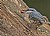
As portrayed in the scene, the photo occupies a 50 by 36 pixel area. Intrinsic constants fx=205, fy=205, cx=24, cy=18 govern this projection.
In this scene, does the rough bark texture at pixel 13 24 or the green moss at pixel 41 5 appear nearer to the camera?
the rough bark texture at pixel 13 24

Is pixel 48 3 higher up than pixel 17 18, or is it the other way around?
pixel 17 18

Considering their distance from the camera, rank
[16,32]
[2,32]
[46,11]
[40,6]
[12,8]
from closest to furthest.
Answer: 1. [2,32]
2. [16,32]
3. [12,8]
4. [46,11]
5. [40,6]

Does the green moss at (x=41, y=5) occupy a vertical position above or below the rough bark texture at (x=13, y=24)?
below

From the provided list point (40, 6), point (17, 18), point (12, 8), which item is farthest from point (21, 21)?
point (40, 6)

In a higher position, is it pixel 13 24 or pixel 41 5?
pixel 13 24

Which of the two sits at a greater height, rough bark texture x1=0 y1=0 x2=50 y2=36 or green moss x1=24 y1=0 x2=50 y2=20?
rough bark texture x1=0 y1=0 x2=50 y2=36

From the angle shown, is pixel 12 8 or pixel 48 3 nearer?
pixel 12 8

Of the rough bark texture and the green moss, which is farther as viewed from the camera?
the green moss

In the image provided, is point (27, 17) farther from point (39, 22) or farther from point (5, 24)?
point (5, 24)

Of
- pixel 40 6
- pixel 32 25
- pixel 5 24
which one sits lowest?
pixel 40 6

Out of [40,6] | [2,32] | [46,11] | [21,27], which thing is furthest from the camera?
[40,6]

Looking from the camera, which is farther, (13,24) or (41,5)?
(41,5)
